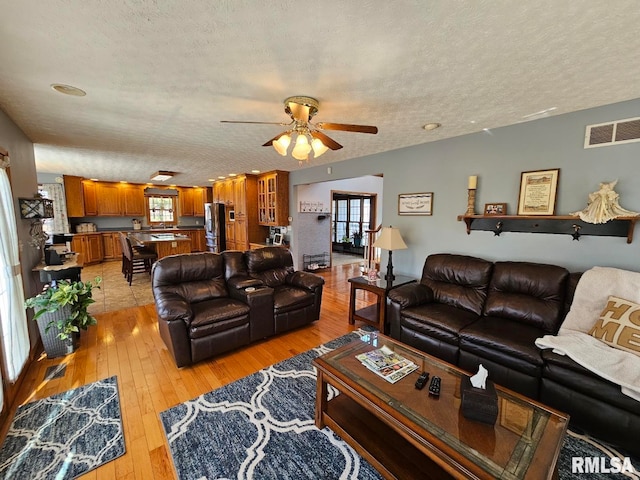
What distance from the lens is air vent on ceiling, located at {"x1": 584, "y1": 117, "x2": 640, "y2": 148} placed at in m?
2.19

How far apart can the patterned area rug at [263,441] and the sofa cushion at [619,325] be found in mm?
687

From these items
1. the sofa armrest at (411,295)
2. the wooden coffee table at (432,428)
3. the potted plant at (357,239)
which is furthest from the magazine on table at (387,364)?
the potted plant at (357,239)

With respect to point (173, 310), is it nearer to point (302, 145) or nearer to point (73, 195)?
point (302, 145)

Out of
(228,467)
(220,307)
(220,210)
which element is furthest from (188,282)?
(220,210)

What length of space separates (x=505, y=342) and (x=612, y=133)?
2065 millimetres

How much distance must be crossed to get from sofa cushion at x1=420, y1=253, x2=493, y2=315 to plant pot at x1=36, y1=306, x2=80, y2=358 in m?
4.02

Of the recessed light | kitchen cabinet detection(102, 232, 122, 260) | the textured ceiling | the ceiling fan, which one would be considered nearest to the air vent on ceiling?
the textured ceiling

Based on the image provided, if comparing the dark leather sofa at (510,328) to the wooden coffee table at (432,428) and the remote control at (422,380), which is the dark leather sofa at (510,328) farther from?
the remote control at (422,380)

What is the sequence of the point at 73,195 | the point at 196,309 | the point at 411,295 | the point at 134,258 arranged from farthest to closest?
the point at 73,195 < the point at 134,258 < the point at 411,295 < the point at 196,309

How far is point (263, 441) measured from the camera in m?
1.74

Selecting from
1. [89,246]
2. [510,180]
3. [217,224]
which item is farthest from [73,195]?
[510,180]

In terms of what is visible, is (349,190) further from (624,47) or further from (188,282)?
(624,47)

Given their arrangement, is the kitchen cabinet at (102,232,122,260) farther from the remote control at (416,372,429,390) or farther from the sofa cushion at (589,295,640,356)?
the sofa cushion at (589,295,640,356)

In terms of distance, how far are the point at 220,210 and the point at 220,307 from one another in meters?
5.35
